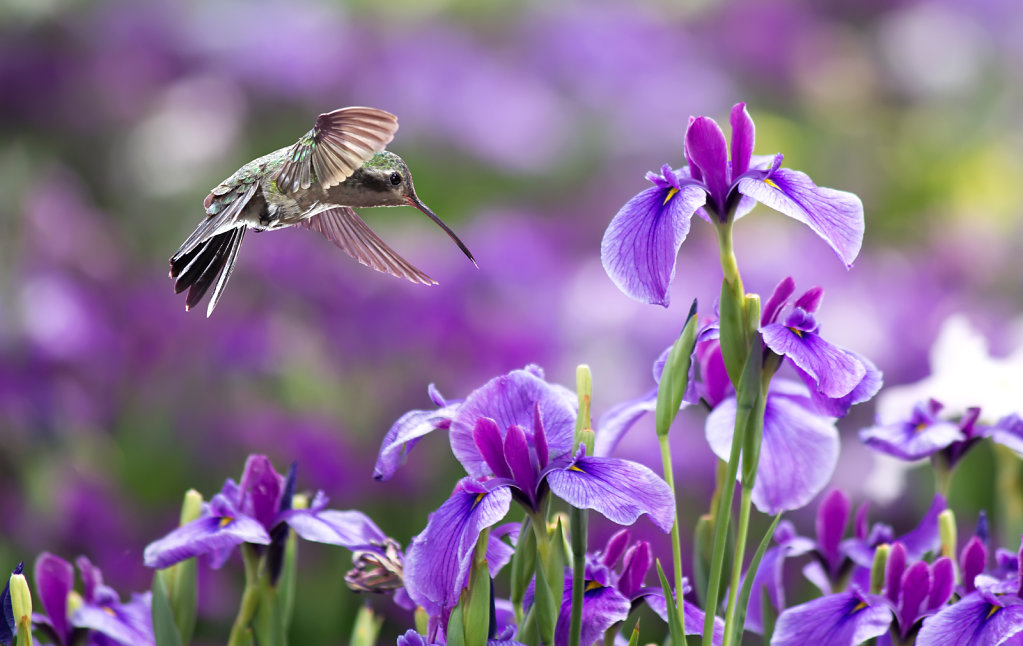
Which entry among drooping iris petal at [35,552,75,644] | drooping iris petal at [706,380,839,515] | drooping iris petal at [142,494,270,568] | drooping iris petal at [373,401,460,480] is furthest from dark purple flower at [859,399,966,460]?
drooping iris petal at [35,552,75,644]

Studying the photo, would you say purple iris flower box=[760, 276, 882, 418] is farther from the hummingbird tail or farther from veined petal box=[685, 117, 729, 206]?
the hummingbird tail

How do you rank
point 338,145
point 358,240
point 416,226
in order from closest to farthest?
point 338,145 < point 358,240 < point 416,226

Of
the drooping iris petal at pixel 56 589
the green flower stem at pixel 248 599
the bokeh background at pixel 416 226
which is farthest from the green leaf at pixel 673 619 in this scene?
the bokeh background at pixel 416 226

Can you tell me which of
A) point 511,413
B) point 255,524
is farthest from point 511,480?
point 255,524

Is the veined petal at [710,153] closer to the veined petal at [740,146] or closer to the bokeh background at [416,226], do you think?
the veined petal at [740,146]

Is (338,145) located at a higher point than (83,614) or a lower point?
higher

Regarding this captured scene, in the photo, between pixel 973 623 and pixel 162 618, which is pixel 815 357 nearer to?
pixel 973 623

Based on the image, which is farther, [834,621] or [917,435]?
[917,435]
